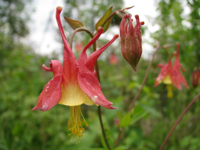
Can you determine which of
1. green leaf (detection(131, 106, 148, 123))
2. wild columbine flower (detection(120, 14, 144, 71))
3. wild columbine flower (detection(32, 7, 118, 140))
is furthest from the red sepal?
green leaf (detection(131, 106, 148, 123))

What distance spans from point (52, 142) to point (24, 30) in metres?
7.31

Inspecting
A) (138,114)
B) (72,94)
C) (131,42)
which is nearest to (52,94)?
(72,94)

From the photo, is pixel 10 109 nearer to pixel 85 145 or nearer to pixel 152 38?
pixel 85 145

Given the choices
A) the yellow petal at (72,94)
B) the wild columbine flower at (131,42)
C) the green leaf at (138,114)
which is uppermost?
the wild columbine flower at (131,42)

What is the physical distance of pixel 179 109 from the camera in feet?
7.22

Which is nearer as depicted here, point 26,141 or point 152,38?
point 26,141

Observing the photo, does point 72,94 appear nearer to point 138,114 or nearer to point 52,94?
point 52,94

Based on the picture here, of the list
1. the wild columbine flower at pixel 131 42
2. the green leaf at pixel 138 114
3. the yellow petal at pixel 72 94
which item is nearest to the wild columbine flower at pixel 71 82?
the yellow petal at pixel 72 94

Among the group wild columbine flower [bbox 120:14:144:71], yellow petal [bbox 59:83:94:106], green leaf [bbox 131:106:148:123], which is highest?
wild columbine flower [bbox 120:14:144:71]

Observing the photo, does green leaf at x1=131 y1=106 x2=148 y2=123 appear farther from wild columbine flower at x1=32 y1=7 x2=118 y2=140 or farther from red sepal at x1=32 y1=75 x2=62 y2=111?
red sepal at x1=32 y1=75 x2=62 y2=111

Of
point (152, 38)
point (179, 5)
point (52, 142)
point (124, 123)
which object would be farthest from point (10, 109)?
point (179, 5)

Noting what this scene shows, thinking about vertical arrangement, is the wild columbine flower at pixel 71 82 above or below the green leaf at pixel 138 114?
above

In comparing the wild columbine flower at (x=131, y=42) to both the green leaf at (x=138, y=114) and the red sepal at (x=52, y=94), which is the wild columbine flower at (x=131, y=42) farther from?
the green leaf at (x=138, y=114)

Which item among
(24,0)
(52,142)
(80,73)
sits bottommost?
(52,142)
